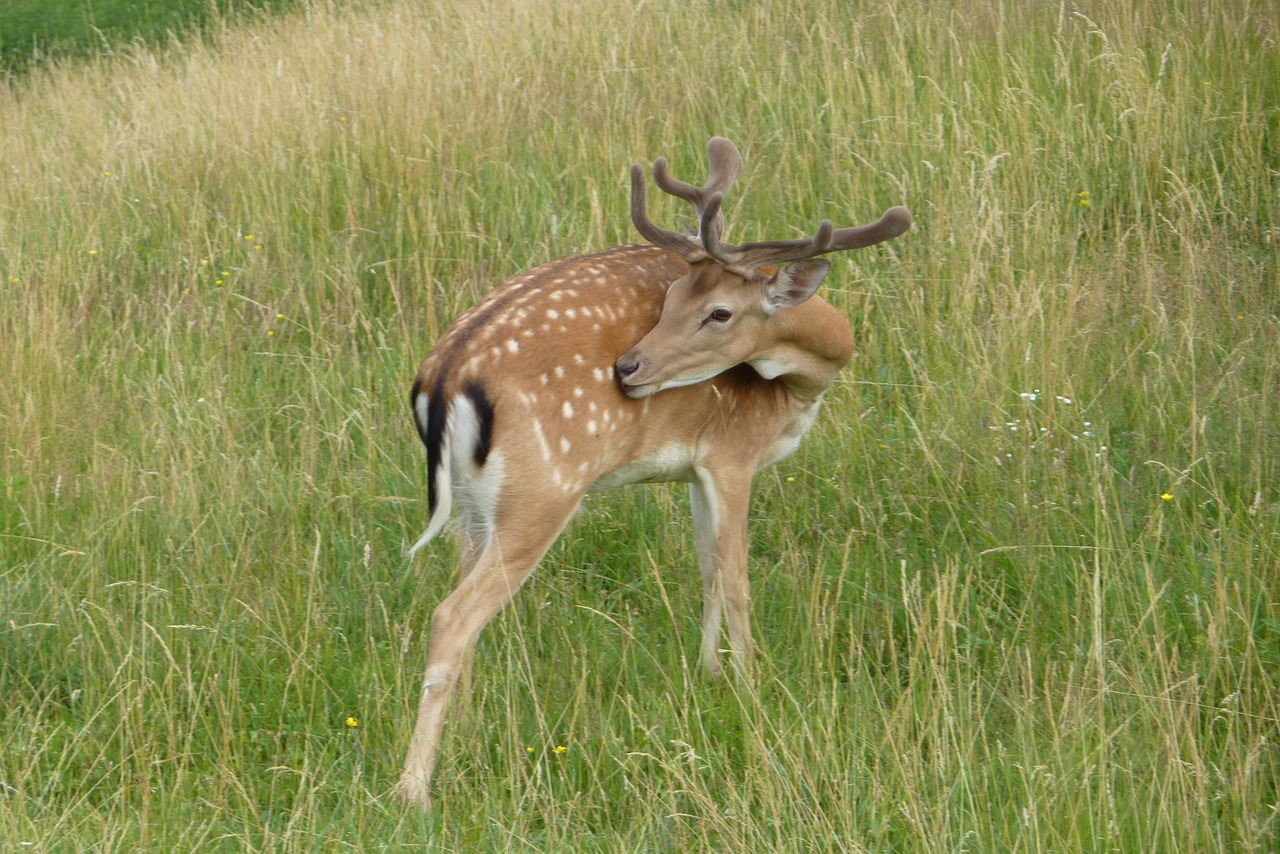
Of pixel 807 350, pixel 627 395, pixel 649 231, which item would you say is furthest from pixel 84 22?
pixel 627 395

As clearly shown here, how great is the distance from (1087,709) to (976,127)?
3.41 m

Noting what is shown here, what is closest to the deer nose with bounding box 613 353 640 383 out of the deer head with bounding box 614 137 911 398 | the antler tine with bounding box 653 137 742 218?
the deer head with bounding box 614 137 911 398

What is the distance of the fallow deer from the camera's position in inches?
140

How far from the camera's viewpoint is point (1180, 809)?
2863 mm

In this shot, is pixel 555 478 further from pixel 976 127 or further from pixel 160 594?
pixel 976 127

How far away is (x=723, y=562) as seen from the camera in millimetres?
3939

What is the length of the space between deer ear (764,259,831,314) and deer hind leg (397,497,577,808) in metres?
0.84

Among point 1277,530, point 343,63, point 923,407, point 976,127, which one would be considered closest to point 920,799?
point 1277,530

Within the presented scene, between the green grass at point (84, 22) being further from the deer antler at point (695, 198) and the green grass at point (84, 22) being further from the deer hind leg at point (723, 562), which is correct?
the deer hind leg at point (723, 562)

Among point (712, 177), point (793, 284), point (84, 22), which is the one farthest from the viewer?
point (84, 22)

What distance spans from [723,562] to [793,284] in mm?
800

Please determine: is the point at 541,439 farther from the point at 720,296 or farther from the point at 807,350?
the point at 807,350

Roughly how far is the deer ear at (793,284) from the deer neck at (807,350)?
0.26ft

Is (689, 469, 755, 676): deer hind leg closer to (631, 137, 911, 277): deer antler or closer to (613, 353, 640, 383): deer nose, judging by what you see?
(613, 353, 640, 383): deer nose
